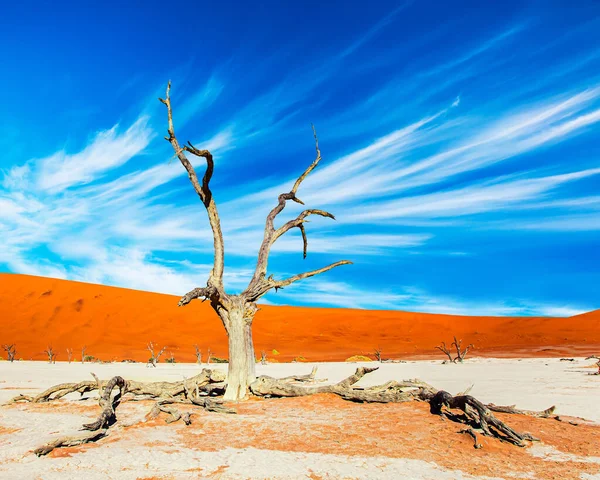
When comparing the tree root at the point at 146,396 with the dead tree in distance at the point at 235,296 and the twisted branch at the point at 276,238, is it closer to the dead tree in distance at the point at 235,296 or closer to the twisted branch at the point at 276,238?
the dead tree in distance at the point at 235,296

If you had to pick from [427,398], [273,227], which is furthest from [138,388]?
[427,398]

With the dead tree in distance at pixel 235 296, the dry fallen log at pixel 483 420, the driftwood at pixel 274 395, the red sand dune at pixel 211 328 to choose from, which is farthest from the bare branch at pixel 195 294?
the red sand dune at pixel 211 328

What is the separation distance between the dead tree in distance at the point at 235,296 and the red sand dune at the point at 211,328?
22239 millimetres

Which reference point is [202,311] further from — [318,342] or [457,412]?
[457,412]

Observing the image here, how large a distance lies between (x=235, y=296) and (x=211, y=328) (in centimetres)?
4061

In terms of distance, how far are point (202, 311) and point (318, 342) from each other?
1999 centimetres

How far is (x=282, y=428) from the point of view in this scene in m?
7.01

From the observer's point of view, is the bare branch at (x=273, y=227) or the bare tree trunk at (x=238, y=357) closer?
the bare tree trunk at (x=238, y=357)

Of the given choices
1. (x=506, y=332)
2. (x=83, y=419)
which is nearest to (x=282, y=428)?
(x=83, y=419)

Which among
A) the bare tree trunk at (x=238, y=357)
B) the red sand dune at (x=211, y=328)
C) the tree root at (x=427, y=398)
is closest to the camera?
the tree root at (x=427, y=398)

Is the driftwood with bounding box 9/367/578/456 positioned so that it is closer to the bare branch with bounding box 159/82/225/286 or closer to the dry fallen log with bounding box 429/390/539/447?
the dry fallen log with bounding box 429/390/539/447

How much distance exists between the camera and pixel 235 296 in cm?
1036

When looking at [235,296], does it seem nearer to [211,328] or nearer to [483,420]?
[483,420]

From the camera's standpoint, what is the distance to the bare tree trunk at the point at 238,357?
9.89 m
